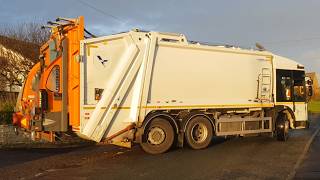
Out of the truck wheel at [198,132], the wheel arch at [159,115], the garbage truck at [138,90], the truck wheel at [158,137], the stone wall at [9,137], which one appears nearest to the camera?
the garbage truck at [138,90]

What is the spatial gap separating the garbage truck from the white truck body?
26mm

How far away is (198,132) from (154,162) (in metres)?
3.14

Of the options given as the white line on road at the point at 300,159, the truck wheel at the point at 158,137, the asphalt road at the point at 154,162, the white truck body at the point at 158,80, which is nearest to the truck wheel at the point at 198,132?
the asphalt road at the point at 154,162

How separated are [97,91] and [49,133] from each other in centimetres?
183

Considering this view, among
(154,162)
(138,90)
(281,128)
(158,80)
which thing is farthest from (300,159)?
(281,128)

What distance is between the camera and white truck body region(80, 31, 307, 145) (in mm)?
12961

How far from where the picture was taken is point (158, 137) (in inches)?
548

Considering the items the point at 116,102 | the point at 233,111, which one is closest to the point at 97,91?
the point at 116,102

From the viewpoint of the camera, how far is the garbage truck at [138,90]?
12.9 meters

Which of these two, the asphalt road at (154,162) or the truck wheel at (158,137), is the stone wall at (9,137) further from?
the truck wheel at (158,137)

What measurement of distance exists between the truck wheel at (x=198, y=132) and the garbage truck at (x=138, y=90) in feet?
0.10

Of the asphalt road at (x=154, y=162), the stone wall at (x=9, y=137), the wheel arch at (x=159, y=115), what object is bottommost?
the asphalt road at (x=154, y=162)

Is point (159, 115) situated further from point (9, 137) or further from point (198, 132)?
point (9, 137)

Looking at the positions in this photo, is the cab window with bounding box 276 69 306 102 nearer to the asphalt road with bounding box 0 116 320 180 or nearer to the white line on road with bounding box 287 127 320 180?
the white line on road with bounding box 287 127 320 180
